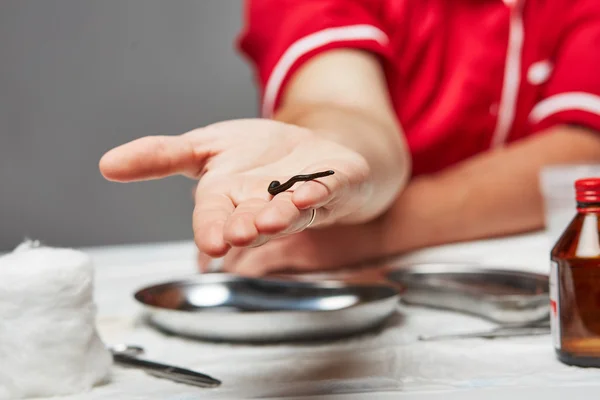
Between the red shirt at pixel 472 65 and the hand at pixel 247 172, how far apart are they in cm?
40

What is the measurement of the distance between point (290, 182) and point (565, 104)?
58cm

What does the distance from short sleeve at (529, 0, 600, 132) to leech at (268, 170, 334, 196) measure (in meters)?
0.56

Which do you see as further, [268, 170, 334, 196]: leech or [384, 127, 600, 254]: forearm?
[384, 127, 600, 254]: forearm

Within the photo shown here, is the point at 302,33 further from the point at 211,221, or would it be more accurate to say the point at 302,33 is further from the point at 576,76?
the point at 211,221

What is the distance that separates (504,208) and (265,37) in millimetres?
342

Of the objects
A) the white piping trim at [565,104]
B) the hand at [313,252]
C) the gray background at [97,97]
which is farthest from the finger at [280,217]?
the gray background at [97,97]

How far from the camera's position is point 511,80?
85 centimetres

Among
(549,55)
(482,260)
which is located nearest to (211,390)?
(482,260)

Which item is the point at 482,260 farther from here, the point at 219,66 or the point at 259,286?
the point at 219,66

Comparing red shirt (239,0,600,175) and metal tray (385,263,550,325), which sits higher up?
red shirt (239,0,600,175)

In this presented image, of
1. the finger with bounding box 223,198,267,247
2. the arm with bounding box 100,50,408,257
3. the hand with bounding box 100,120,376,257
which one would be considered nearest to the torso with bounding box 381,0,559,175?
the arm with bounding box 100,50,408,257

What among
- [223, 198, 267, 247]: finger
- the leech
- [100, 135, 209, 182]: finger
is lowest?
[223, 198, 267, 247]: finger

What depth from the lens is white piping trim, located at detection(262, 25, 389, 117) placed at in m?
0.74

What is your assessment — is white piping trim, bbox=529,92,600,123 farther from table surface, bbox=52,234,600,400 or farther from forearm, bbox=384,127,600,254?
table surface, bbox=52,234,600,400
